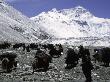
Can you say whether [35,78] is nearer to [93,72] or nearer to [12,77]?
[12,77]

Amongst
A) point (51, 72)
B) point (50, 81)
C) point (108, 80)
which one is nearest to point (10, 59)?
point (51, 72)

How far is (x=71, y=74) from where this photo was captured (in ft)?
153

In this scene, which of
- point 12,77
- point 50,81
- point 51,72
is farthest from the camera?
point 51,72

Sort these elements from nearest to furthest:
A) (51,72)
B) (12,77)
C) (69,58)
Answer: (12,77)
(51,72)
(69,58)

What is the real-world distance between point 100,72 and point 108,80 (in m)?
5.62

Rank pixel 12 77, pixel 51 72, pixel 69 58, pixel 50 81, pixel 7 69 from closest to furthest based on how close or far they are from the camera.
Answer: pixel 50 81
pixel 12 77
pixel 51 72
pixel 7 69
pixel 69 58

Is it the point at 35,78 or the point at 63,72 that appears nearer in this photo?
the point at 35,78

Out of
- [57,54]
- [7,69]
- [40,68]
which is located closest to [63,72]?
[40,68]

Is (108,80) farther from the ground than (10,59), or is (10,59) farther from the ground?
(10,59)

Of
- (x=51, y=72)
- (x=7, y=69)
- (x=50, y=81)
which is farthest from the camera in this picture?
(x=7, y=69)

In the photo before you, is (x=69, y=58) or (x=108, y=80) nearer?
(x=108, y=80)

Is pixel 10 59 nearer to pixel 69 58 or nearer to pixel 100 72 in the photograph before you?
pixel 69 58

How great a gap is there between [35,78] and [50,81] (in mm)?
3136

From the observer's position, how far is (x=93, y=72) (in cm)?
4791
